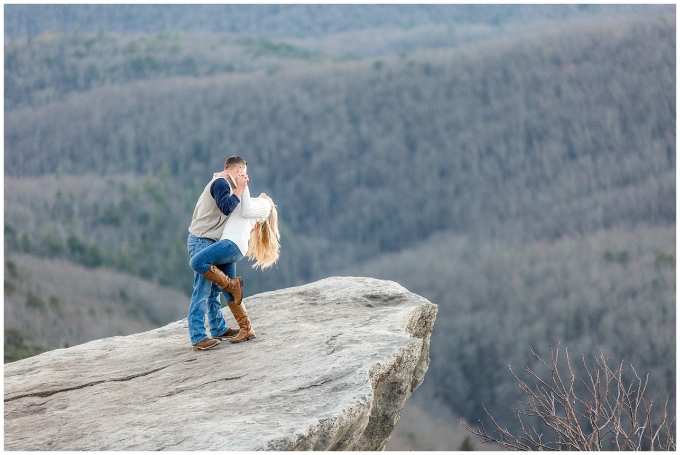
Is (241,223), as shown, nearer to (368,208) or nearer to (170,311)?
(170,311)

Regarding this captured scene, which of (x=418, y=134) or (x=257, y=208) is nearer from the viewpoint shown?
(x=257, y=208)

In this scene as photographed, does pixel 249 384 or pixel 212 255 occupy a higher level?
pixel 212 255

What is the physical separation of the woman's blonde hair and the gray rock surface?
70 cm

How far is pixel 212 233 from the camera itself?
26.7 ft

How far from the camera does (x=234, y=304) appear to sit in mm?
8188

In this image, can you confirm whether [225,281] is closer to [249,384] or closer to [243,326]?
[243,326]

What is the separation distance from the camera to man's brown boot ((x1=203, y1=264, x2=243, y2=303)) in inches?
315

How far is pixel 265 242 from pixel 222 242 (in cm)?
74

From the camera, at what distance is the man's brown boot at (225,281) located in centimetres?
800

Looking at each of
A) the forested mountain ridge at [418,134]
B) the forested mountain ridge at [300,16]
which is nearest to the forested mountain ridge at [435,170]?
the forested mountain ridge at [418,134]

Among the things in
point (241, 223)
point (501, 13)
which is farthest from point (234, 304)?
point (501, 13)

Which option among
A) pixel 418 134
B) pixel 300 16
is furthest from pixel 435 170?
pixel 300 16

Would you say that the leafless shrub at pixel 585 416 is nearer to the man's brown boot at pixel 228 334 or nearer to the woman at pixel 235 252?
the man's brown boot at pixel 228 334

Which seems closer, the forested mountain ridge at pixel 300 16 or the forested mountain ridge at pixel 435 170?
the forested mountain ridge at pixel 435 170
